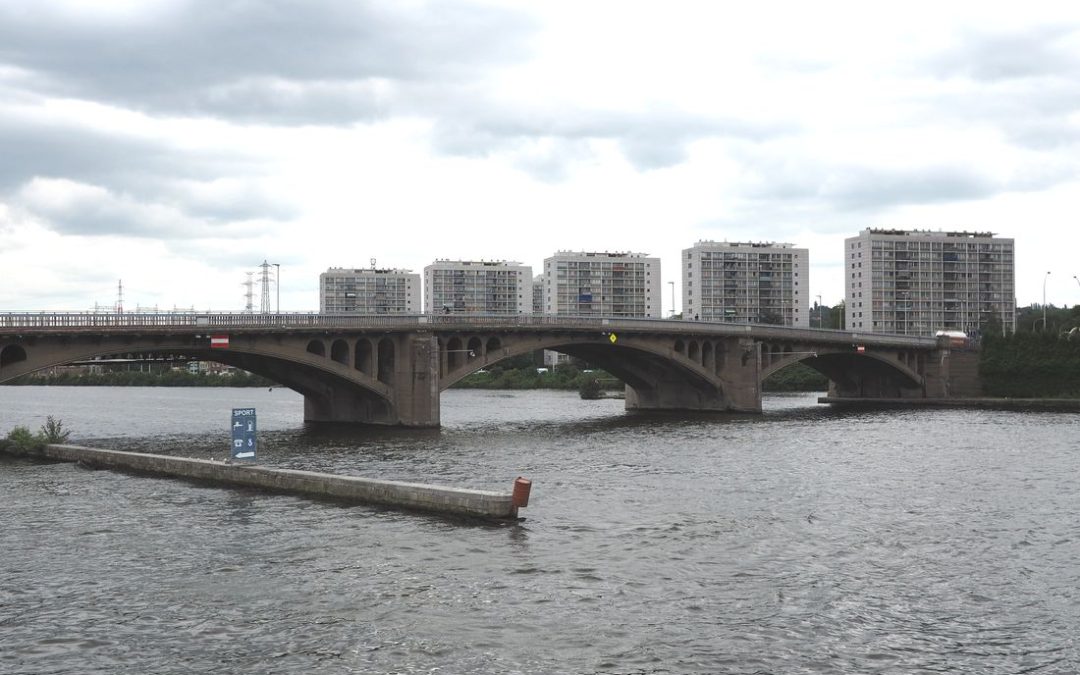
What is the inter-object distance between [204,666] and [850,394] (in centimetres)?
12737

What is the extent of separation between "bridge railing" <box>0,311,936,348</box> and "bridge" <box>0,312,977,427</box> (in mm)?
108

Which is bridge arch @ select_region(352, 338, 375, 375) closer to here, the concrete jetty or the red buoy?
the concrete jetty

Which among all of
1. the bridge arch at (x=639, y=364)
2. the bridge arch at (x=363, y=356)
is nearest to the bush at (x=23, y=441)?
the bridge arch at (x=363, y=356)

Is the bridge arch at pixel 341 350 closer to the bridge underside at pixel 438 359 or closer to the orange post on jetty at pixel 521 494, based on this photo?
the bridge underside at pixel 438 359

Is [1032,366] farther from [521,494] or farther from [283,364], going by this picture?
[521,494]

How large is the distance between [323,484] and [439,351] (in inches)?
1604

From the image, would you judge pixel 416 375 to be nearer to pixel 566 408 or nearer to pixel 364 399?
pixel 364 399

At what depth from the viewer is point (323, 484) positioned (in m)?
39.9

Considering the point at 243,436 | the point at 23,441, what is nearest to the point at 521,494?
the point at 243,436

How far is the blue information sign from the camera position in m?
44.9

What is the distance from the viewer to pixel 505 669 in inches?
754

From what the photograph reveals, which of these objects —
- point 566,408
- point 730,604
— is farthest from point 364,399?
A: point 730,604

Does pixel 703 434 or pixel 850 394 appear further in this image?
pixel 850 394

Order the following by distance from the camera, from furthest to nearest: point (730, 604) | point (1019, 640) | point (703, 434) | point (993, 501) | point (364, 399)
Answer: point (364, 399)
point (703, 434)
point (993, 501)
point (730, 604)
point (1019, 640)
